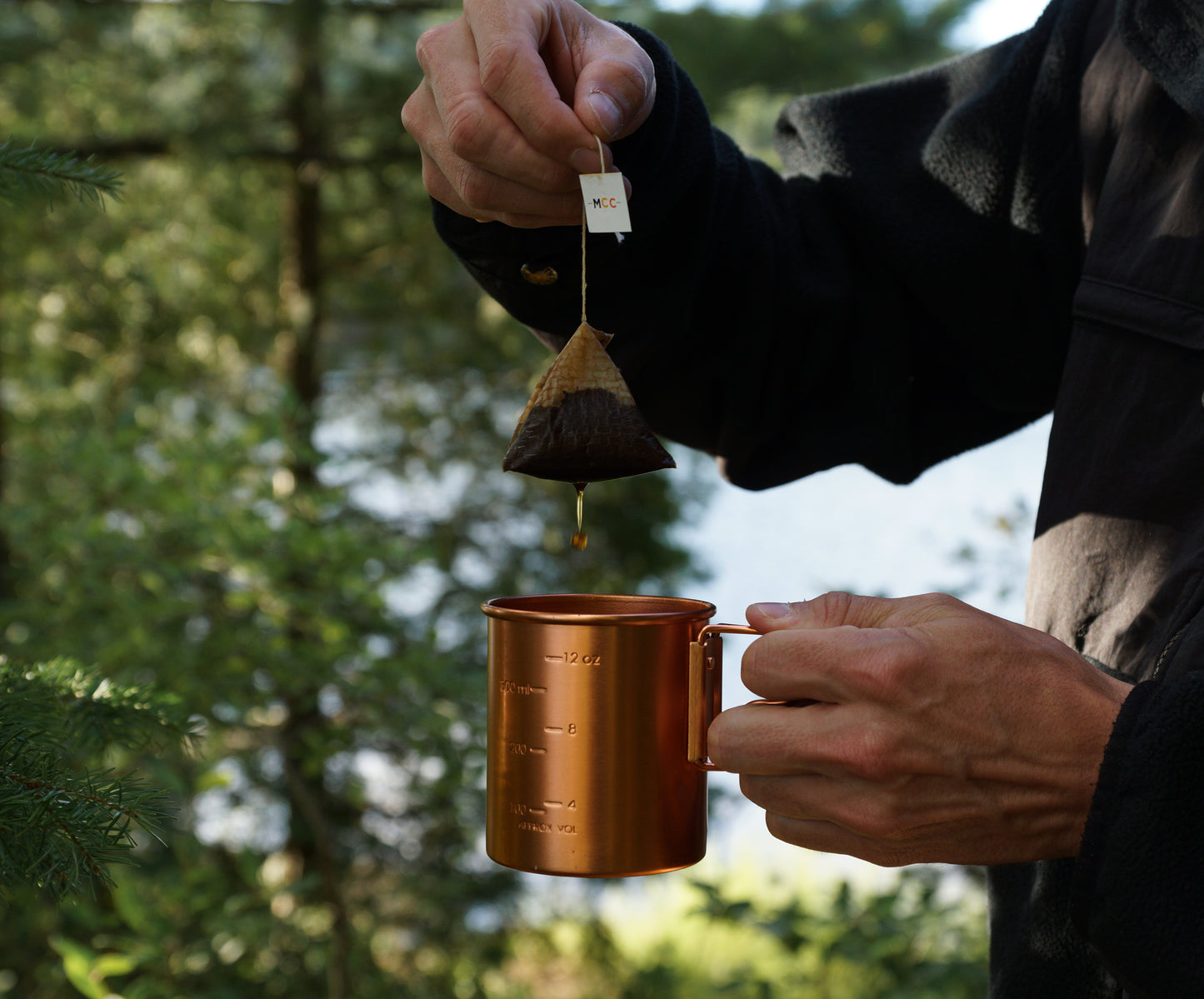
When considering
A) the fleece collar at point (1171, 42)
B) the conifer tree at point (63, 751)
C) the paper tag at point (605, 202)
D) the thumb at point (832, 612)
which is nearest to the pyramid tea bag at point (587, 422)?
the paper tag at point (605, 202)

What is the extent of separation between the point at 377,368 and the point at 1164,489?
12.3 ft

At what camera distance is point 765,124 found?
3957 millimetres

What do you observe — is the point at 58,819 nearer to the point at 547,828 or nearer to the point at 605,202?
the point at 547,828

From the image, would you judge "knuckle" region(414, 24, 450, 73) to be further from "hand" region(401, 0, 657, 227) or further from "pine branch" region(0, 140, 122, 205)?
"pine branch" region(0, 140, 122, 205)

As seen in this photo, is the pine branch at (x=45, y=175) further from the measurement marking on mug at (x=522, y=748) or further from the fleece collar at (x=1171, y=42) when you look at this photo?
the fleece collar at (x=1171, y=42)

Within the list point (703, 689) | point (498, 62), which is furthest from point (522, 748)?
point (498, 62)

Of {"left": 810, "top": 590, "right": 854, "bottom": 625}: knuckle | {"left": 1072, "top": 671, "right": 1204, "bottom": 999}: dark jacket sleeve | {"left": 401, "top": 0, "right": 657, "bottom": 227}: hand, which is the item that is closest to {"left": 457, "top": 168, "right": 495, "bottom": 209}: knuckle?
{"left": 401, "top": 0, "right": 657, "bottom": 227}: hand

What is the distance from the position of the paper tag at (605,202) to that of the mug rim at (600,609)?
38 centimetres

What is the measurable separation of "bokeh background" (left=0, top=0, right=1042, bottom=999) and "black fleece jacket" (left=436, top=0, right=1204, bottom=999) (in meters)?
1.31

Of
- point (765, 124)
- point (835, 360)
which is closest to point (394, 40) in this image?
point (765, 124)

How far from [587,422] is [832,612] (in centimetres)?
33

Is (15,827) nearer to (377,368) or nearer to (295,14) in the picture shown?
(295,14)

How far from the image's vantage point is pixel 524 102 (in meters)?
1.05

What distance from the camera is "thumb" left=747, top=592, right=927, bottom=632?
0.98 metres
